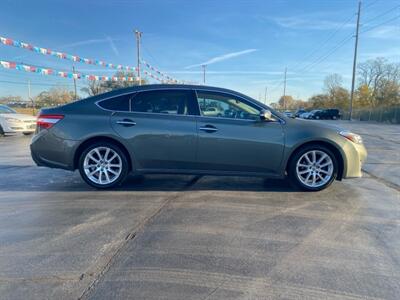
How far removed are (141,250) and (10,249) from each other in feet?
4.06

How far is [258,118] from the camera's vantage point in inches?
170

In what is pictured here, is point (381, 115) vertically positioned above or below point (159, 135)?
above

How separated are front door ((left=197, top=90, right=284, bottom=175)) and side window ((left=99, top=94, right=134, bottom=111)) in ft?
3.84

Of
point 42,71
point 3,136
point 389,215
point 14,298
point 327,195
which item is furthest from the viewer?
point 42,71

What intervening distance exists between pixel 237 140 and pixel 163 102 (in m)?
1.30

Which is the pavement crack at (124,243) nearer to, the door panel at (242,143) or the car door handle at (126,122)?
the door panel at (242,143)

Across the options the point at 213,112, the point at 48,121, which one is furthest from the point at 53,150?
the point at 213,112

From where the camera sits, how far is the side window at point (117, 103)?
14.4 ft

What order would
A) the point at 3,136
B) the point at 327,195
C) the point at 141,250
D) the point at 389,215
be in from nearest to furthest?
the point at 141,250
the point at 389,215
the point at 327,195
the point at 3,136

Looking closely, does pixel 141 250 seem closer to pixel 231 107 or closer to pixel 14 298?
pixel 14 298

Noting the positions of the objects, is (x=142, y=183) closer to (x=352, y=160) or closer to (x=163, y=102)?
(x=163, y=102)

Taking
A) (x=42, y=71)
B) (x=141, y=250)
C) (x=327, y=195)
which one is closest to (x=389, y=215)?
(x=327, y=195)

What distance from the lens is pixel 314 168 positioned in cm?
441

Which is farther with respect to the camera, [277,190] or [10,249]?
[277,190]
